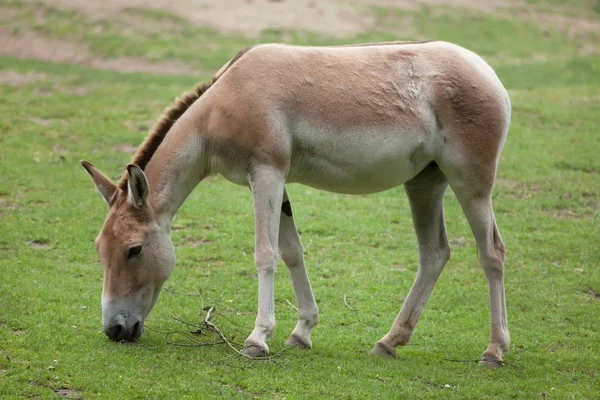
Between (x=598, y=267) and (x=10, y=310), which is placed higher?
(x=10, y=310)

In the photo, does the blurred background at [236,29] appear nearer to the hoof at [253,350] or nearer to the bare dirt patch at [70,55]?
the bare dirt patch at [70,55]

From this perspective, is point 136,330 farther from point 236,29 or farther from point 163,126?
point 236,29

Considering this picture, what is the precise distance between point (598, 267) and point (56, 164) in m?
8.20

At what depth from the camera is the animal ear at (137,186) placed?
603 centimetres

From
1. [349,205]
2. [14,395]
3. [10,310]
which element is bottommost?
[349,205]

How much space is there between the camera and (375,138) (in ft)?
21.6

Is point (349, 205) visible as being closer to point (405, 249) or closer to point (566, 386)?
point (405, 249)

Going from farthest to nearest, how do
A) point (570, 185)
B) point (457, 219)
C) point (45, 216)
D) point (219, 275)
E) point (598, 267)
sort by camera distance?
point (570, 185) < point (457, 219) < point (45, 216) < point (598, 267) < point (219, 275)

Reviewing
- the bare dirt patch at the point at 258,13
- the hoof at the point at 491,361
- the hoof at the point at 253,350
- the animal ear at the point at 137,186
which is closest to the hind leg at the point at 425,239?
the hoof at the point at 491,361

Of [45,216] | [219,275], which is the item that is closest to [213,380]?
[219,275]

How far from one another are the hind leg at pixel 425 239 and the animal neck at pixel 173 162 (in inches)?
77.3

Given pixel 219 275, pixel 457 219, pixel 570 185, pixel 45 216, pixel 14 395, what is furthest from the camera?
pixel 570 185

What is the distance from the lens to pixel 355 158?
6.59 m

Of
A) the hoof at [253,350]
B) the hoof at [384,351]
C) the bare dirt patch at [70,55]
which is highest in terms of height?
the hoof at [253,350]
